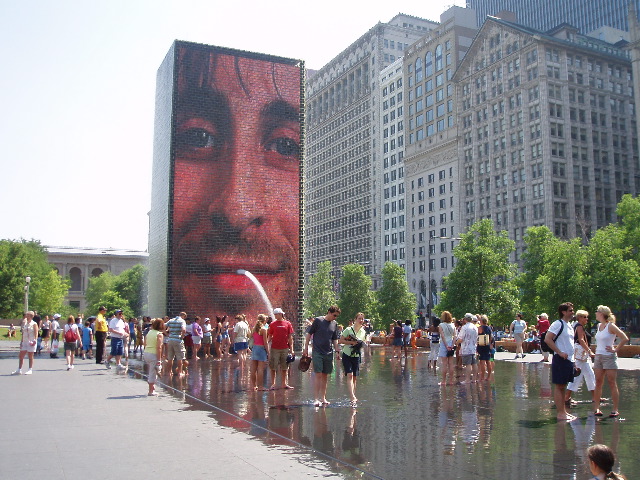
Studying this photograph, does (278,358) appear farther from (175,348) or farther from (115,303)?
(115,303)

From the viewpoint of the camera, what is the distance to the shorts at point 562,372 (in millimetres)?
10750

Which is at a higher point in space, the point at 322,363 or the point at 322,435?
the point at 322,363

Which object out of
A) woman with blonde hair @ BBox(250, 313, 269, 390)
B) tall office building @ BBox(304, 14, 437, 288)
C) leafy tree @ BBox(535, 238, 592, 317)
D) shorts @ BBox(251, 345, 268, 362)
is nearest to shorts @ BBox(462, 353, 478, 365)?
woman with blonde hair @ BBox(250, 313, 269, 390)

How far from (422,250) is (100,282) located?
60.5 m

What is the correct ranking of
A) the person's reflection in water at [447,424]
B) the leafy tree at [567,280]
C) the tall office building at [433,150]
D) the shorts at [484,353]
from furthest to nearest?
1. the tall office building at [433,150]
2. the leafy tree at [567,280]
3. the shorts at [484,353]
4. the person's reflection in water at [447,424]

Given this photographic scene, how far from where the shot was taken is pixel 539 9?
142375 millimetres

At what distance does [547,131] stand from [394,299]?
3001 cm

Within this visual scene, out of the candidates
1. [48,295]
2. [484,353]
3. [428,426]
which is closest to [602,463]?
[428,426]

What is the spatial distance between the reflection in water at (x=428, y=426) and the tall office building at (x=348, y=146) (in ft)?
337

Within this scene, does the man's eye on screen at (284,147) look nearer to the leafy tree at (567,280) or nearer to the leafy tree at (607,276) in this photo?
the leafy tree at (567,280)

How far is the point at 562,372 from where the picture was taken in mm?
10758

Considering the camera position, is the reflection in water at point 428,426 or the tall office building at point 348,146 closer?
the reflection in water at point 428,426

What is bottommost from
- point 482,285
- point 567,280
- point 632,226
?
point 482,285

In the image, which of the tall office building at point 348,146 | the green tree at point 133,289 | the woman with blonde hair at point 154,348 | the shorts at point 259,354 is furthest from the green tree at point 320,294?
the woman with blonde hair at point 154,348
